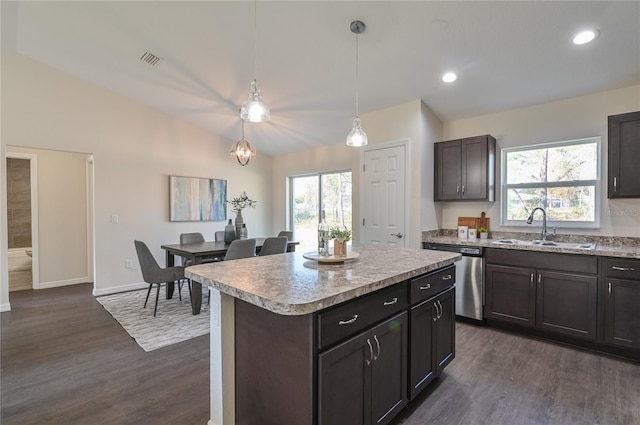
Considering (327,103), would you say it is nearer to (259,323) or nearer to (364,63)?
(364,63)

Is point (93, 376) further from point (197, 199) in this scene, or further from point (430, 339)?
point (197, 199)

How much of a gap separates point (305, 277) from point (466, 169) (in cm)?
290

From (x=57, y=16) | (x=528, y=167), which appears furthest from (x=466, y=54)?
(x=57, y=16)

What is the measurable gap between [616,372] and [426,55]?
3.06m

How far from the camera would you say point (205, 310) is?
148 inches

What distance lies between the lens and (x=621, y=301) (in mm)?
2555

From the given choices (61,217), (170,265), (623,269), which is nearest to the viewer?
(623,269)

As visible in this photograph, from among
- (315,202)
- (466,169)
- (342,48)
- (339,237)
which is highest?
(342,48)

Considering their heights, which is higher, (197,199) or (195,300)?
(197,199)

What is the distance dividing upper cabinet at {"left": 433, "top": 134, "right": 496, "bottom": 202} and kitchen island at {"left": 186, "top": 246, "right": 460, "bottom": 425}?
2.11 meters

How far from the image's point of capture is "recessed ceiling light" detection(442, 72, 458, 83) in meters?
3.04

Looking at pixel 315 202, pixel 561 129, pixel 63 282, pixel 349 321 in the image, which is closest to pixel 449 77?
pixel 561 129

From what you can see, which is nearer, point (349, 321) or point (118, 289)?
point (349, 321)

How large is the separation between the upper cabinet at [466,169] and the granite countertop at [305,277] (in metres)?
1.63
